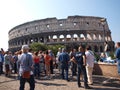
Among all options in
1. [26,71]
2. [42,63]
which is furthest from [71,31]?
[26,71]

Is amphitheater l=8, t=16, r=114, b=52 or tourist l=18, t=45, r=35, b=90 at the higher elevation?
amphitheater l=8, t=16, r=114, b=52

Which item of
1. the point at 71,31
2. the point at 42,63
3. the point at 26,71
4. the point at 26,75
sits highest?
the point at 71,31

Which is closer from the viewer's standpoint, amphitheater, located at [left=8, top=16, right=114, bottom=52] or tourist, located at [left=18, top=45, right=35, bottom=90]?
tourist, located at [left=18, top=45, right=35, bottom=90]

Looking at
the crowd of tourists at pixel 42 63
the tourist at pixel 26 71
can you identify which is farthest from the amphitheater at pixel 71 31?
the tourist at pixel 26 71

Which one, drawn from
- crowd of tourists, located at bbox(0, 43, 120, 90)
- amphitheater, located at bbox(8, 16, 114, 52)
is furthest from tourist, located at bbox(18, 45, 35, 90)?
amphitheater, located at bbox(8, 16, 114, 52)

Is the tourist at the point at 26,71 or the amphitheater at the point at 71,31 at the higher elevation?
the amphitheater at the point at 71,31

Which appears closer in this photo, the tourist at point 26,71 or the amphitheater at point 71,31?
the tourist at point 26,71

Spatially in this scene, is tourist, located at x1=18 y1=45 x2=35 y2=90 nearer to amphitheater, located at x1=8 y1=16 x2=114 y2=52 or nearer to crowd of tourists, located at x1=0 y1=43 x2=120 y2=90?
crowd of tourists, located at x1=0 y1=43 x2=120 y2=90

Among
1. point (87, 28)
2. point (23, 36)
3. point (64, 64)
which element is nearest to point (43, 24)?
point (23, 36)

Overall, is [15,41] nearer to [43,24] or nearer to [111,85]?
[43,24]

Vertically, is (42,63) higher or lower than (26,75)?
higher

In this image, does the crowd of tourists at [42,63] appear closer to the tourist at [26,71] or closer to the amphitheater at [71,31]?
the tourist at [26,71]

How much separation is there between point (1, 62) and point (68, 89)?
7.03 metres

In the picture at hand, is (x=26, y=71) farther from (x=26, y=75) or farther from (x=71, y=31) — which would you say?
(x=71, y=31)
